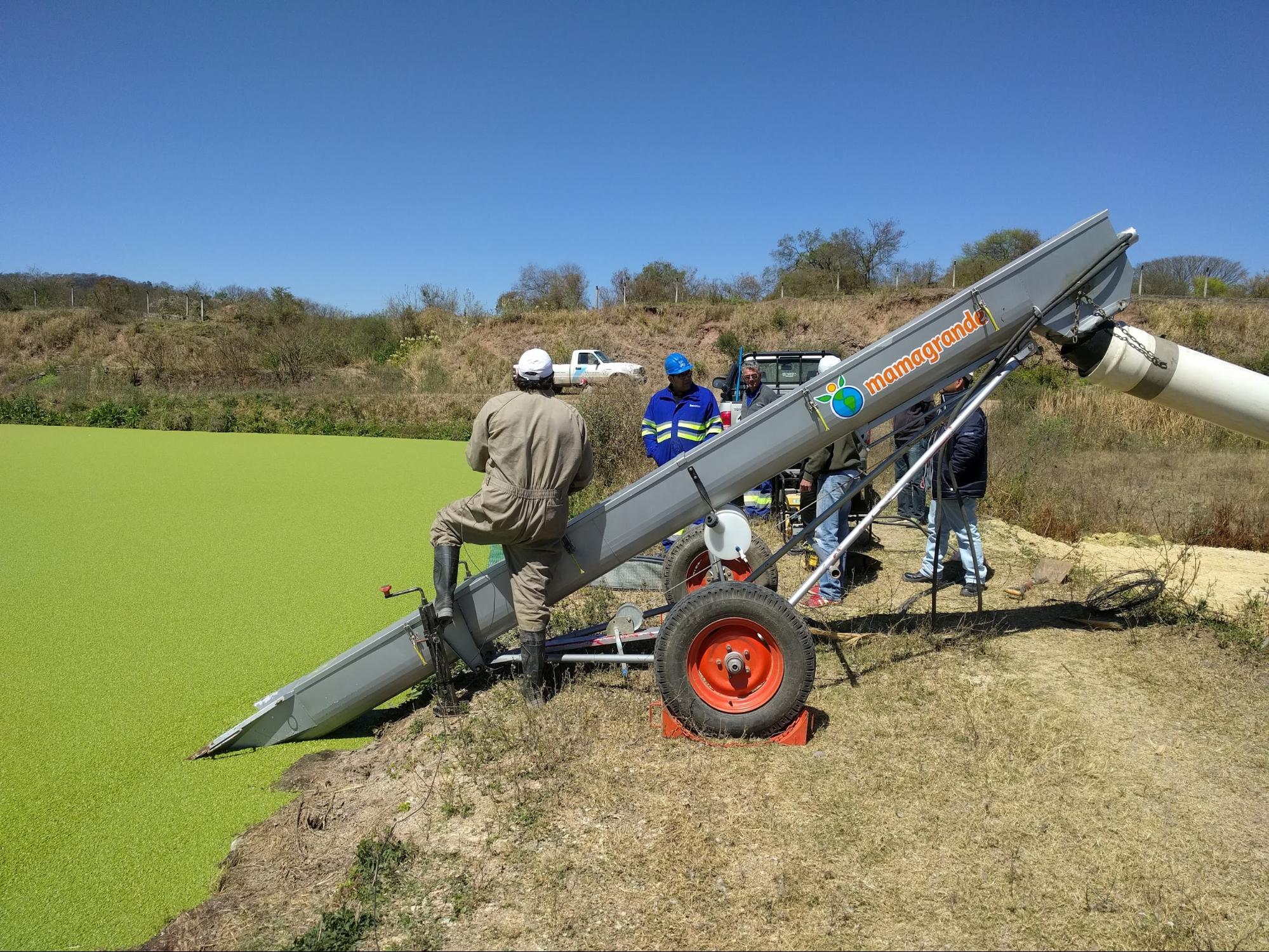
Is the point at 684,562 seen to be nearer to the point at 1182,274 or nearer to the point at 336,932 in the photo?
the point at 336,932

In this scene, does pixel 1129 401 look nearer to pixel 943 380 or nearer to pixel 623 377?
pixel 623 377

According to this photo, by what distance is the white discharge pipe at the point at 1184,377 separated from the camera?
386 cm

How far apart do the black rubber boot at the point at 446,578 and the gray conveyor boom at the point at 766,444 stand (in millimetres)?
126

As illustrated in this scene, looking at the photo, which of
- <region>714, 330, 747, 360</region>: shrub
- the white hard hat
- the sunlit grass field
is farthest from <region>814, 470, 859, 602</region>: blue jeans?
<region>714, 330, 747, 360</region>: shrub

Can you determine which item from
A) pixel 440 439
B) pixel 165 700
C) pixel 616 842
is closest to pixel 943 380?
pixel 616 842

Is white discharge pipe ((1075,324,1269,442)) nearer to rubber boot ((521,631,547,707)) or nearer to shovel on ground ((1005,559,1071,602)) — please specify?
shovel on ground ((1005,559,1071,602))

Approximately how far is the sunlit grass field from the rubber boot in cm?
92

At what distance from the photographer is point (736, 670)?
3.43 metres

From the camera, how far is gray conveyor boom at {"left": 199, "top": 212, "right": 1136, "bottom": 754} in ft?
12.0

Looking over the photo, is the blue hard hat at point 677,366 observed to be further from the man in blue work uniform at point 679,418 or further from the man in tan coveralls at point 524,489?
the man in tan coveralls at point 524,489

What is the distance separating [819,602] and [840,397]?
2345mm

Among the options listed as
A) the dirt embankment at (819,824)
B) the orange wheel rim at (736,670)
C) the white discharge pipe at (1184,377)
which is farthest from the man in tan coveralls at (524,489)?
the white discharge pipe at (1184,377)

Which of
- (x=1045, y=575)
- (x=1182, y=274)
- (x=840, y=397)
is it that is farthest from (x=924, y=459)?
(x=1182, y=274)

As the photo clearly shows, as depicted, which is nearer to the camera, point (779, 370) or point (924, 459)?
point (924, 459)
